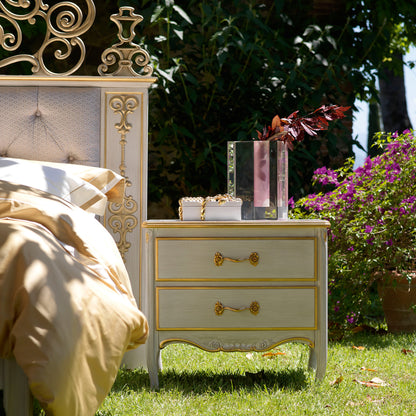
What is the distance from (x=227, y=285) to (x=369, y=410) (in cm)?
62

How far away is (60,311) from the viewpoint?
1354mm

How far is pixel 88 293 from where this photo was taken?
1.45 m

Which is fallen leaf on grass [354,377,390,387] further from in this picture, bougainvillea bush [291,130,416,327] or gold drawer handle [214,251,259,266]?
bougainvillea bush [291,130,416,327]

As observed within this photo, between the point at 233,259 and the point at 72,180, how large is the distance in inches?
26.8

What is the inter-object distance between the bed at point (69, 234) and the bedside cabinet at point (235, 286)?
0.21 m

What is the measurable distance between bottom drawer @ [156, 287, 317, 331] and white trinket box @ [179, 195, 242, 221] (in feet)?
0.86

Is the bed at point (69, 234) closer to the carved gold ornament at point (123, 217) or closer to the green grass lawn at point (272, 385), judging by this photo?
the carved gold ornament at point (123, 217)

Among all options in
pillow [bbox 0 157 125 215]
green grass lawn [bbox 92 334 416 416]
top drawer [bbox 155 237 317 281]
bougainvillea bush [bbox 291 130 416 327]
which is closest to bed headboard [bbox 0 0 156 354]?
pillow [bbox 0 157 125 215]

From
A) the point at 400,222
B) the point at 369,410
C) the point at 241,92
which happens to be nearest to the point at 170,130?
the point at 241,92

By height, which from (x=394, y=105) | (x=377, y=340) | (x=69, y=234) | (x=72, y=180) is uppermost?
(x=394, y=105)

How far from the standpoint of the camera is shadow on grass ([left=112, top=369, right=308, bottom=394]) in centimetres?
207

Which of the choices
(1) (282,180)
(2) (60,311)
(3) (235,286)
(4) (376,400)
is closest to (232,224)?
(3) (235,286)

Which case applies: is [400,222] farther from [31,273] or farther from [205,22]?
[31,273]

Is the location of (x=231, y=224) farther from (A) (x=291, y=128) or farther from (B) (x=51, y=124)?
(B) (x=51, y=124)
